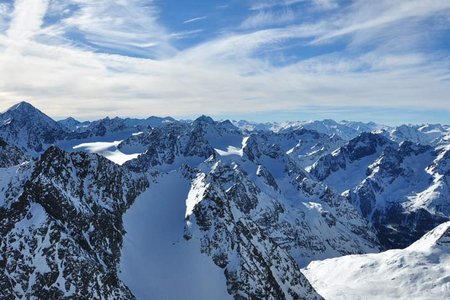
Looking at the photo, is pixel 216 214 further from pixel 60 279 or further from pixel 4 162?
pixel 4 162

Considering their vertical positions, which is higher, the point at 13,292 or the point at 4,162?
the point at 4,162

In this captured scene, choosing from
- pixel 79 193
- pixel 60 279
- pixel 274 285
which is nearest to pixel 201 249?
pixel 274 285

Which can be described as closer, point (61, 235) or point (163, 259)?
point (61, 235)

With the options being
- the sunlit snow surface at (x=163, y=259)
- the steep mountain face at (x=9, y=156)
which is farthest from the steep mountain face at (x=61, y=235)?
the steep mountain face at (x=9, y=156)

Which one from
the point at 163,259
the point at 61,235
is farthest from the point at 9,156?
the point at 61,235

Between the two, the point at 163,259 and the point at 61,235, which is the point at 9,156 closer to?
the point at 163,259

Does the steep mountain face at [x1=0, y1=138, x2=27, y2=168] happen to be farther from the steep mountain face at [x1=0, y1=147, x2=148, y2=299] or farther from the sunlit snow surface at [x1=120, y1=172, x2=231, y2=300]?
the sunlit snow surface at [x1=120, y1=172, x2=231, y2=300]
